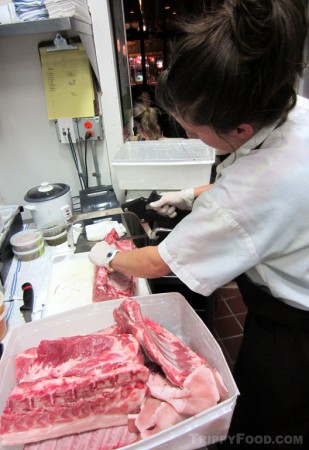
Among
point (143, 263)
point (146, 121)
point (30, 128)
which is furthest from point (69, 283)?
point (146, 121)

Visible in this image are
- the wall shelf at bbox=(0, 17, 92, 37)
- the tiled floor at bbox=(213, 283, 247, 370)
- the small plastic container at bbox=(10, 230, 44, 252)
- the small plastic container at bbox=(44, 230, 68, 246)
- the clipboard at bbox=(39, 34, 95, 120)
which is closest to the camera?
the wall shelf at bbox=(0, 17, 92, 37)

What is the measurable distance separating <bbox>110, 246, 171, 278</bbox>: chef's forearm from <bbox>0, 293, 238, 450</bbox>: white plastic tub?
0.10m

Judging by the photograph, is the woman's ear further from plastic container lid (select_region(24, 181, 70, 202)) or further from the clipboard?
the clipboard

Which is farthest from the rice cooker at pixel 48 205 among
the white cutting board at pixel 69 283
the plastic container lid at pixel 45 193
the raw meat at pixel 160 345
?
the raw meat at pixel 160 345

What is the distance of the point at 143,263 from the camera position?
2.72 ft

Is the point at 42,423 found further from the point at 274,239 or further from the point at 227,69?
the point at 227,69

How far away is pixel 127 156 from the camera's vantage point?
1.56 metres

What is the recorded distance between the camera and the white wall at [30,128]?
1.51 metres

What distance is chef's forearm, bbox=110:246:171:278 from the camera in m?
0.79

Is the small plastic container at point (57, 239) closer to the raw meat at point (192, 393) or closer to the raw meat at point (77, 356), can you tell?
the raw meat at point (77, 356)

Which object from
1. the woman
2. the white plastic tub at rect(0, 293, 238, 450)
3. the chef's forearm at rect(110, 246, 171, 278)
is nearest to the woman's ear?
the chef's forearm at rect(110, 246, 171, 278)

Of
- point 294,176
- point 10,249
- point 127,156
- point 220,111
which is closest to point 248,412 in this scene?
point 294,176

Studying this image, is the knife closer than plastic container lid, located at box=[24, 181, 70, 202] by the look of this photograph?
Yes

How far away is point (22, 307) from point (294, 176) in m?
0.90
